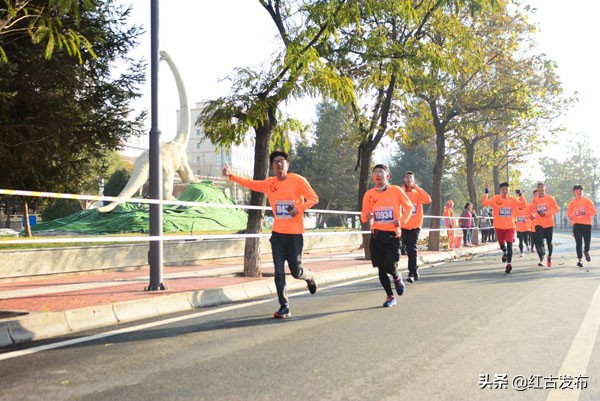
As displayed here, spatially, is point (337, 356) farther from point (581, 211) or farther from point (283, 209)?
point (581, 211)

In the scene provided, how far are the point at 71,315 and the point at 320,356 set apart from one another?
3034mm

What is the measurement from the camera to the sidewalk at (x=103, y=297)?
624cm

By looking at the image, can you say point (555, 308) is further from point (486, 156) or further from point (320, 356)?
point (486, 156)

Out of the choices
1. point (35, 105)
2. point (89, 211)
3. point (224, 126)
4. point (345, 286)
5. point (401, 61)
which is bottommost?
point (345, 286)

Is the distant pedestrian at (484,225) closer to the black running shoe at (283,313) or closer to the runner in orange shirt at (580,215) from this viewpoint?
the runner in orange shirt at (580,215)

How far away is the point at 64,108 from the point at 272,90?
5.40 meters

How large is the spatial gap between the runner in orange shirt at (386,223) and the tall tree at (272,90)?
11.2ft

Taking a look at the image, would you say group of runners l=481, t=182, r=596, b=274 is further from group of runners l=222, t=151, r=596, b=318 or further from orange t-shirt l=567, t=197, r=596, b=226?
group of runners l=222, t=151, r=596, b=318

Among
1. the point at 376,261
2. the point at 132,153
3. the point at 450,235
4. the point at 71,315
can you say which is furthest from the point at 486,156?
the point at 132,153

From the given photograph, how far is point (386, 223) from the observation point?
338 inches

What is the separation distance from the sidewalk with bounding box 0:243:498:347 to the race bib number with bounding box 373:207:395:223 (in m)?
2.44

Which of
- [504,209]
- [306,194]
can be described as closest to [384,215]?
[306,194]

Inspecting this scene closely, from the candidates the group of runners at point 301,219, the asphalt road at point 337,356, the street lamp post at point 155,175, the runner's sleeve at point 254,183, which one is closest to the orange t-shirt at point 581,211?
the group of runners at point 301,219

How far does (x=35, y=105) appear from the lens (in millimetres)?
13914
